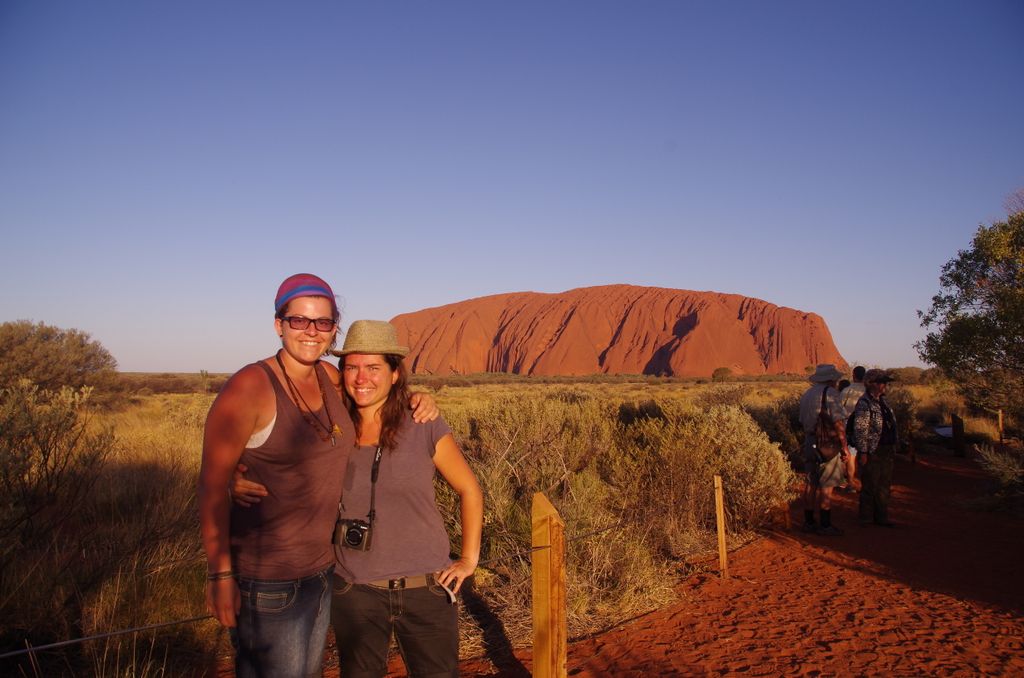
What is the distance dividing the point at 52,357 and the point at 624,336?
73430 mm

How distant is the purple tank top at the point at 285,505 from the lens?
6.31 feet

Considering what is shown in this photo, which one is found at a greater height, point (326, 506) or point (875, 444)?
point (326, 506)

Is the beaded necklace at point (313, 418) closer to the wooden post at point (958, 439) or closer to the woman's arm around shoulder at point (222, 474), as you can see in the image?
the woman's arm around shoulder at point (222, 474)

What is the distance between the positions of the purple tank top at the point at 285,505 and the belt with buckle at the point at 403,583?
23cm

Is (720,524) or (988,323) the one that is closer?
(720,524)

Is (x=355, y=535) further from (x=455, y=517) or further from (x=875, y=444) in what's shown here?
(x=875, y=444)

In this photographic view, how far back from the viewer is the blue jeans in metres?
1.91

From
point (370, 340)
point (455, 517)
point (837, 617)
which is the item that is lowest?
point (837, 617)

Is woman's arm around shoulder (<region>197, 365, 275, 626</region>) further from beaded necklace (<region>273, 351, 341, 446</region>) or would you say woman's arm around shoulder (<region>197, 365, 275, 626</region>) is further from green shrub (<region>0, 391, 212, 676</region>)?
green shrub (<region>0, 391, 212, 676</region>)

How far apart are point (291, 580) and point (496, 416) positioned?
5.66 metres

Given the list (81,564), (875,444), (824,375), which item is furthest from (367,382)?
(875,444)

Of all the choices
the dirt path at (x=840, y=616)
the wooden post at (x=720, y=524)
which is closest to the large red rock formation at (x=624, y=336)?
the dirt path at (x=840, y=616)

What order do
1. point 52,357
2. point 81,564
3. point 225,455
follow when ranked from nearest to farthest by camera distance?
point 225,455 → point 81,564 → point 52,357

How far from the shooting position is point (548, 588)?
2566mm
